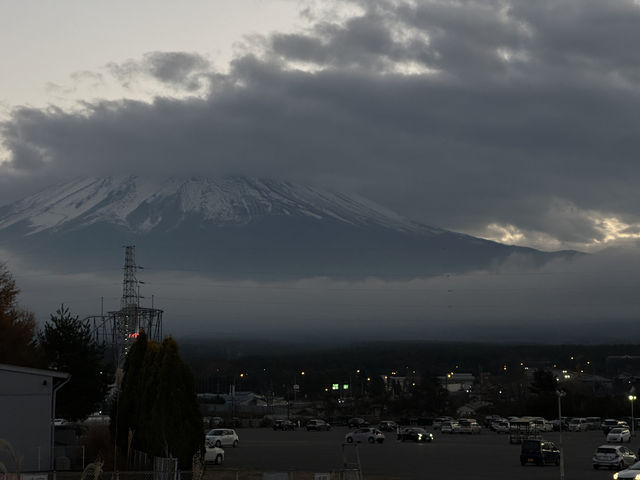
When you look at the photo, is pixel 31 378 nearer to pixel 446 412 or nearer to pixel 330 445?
pixel 330 445

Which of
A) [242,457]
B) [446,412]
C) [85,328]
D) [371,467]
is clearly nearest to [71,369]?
[85,328]

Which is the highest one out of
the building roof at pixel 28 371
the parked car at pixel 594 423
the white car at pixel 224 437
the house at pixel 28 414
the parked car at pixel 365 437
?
the building roof at pixel 28 371

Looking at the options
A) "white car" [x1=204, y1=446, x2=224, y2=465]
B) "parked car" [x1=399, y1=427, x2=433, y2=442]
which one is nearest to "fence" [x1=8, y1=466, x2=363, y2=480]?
"white car" [x1=204, y1=446, x2=224, y2=465]

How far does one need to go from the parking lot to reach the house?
716 cm

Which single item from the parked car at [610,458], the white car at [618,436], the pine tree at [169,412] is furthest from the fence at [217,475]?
the white car at [618,436]

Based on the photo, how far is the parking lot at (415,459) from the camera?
38844 millimetres

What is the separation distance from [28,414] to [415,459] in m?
19.9

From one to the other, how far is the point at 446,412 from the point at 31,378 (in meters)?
101

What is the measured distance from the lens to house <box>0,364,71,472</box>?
37594 millimetres

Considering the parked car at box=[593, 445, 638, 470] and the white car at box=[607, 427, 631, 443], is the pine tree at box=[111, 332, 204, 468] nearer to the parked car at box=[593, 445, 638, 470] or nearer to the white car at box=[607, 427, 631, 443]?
the parked car at box=[593, 445, 638, 470]

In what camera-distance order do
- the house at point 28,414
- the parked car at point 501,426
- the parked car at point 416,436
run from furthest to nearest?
1. the parked car at point 501,426
2. the parked car at point 416,436
3. the house at point 28,414

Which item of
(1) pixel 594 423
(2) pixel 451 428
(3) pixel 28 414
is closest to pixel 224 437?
(3) pixel 28 414

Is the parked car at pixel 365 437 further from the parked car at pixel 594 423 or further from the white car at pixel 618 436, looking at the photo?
the parked car at pixel 594 423

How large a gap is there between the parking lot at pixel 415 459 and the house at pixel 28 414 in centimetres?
716
